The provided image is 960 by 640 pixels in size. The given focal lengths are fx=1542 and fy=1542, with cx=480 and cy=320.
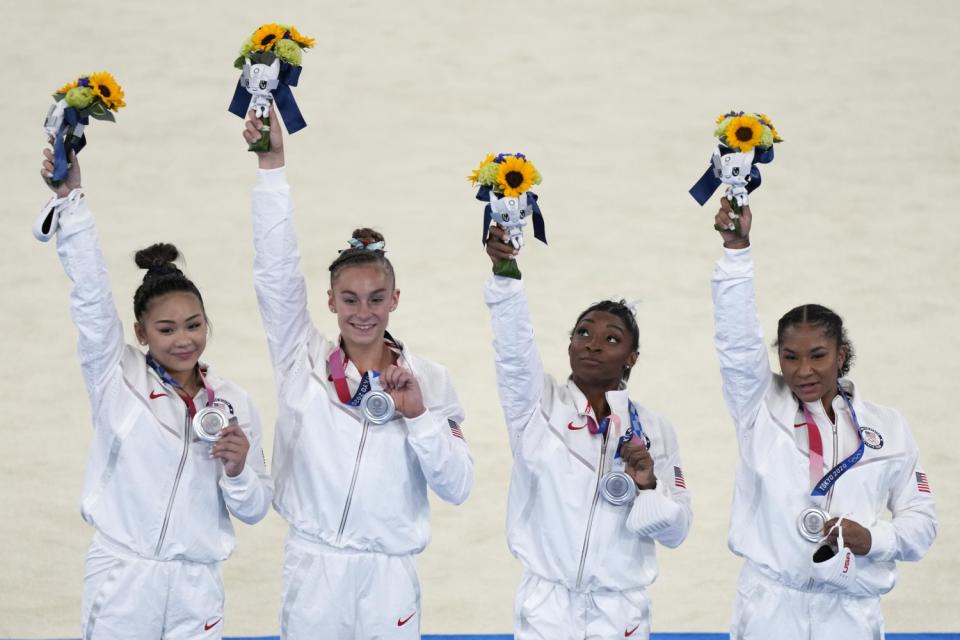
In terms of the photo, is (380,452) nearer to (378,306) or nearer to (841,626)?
(378,306)

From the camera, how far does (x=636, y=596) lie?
4.66m

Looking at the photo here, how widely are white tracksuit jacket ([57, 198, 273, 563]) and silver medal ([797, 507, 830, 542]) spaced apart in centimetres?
157

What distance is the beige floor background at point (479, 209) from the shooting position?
670 cm

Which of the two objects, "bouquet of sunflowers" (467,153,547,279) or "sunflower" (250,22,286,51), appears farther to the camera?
"sunflower" (250,22,286,51)

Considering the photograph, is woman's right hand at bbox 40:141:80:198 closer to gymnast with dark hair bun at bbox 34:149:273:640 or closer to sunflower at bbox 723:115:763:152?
gymnast with dark hair bun at bbox 34:149:273:640

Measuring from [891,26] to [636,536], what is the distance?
7787mm

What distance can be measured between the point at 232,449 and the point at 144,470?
0.28 metres

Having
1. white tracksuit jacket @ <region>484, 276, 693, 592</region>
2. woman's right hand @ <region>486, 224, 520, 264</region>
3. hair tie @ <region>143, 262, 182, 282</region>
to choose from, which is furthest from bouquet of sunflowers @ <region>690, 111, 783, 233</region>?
hair tie @ <region>143, 262, 182, 282</region>

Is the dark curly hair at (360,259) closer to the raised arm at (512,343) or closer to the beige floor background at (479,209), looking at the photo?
the raised arm at (512,343)

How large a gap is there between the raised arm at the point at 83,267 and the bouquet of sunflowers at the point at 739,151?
1716 millimetres

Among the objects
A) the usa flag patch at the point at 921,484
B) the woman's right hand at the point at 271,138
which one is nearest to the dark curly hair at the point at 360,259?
the woman's right hand at the point at 271,138

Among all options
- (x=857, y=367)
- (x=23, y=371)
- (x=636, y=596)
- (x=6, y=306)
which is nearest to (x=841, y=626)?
(x=636, y=596)

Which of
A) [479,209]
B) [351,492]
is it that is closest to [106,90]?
[351,492]

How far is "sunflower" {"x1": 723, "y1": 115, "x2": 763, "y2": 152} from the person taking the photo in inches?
175
